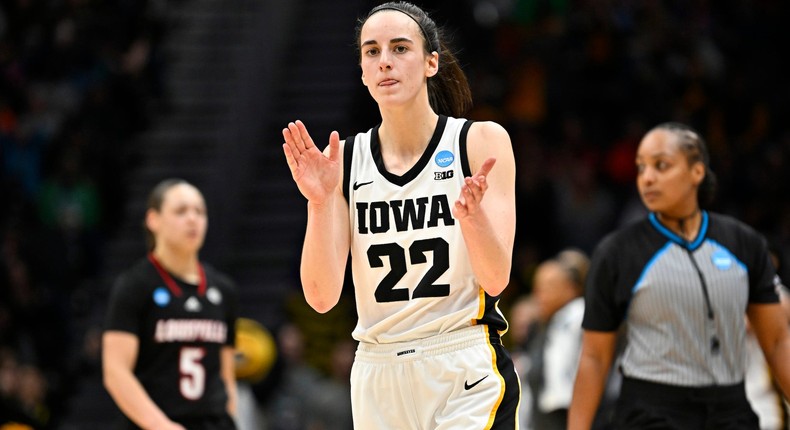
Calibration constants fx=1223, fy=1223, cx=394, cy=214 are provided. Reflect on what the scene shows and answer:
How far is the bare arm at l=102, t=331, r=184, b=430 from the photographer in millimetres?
6652

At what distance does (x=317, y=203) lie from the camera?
15.2 feet

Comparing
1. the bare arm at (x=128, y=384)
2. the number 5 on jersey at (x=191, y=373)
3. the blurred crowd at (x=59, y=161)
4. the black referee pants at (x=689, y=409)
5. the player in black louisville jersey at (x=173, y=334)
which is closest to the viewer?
the black referee pants at (x=689, y=409)

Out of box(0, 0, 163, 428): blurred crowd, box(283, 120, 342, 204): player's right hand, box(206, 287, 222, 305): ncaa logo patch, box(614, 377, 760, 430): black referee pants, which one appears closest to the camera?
box(283, 120, 342, 204): player's right hand

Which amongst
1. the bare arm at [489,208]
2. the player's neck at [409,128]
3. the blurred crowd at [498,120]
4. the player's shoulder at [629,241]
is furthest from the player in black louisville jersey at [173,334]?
the blurred crowd at [498,120]

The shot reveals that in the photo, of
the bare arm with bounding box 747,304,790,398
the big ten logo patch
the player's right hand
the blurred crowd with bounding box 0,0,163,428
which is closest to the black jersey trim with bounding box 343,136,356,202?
the player's right hand

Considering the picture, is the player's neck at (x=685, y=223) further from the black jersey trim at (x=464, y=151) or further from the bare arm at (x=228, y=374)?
the bare arm at (x=228, y=374)

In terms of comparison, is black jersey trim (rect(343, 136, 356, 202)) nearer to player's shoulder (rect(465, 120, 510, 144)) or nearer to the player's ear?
player's shoulder (rect(465, 120, 510, 144))

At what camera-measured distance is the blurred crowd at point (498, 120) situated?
509 inches

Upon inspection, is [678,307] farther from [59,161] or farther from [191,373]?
[59,161]

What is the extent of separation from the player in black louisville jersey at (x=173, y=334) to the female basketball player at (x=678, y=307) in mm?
2230

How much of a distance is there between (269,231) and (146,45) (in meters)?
3.51

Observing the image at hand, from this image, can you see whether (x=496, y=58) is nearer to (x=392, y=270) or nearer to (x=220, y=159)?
(x=220, y=159)

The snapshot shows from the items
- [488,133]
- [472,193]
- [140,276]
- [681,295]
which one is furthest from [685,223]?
[140,276]

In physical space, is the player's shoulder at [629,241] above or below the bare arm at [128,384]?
above
